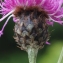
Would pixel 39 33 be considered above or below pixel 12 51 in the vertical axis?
above

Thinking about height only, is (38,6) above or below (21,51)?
above

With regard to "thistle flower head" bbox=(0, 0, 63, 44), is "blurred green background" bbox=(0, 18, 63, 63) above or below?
below

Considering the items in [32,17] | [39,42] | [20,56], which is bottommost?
[20,56]

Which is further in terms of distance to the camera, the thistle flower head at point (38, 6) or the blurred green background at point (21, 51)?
the blurred green background at point (21, 51)

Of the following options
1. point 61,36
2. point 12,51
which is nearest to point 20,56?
point 12,51

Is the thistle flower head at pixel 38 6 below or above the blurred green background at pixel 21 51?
above

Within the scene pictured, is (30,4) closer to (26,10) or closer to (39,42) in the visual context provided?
(26,10)

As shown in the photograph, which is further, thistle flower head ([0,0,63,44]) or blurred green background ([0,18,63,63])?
blurred green background ([0,18,63,63])

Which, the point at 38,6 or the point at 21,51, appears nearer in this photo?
the point at 38,6
